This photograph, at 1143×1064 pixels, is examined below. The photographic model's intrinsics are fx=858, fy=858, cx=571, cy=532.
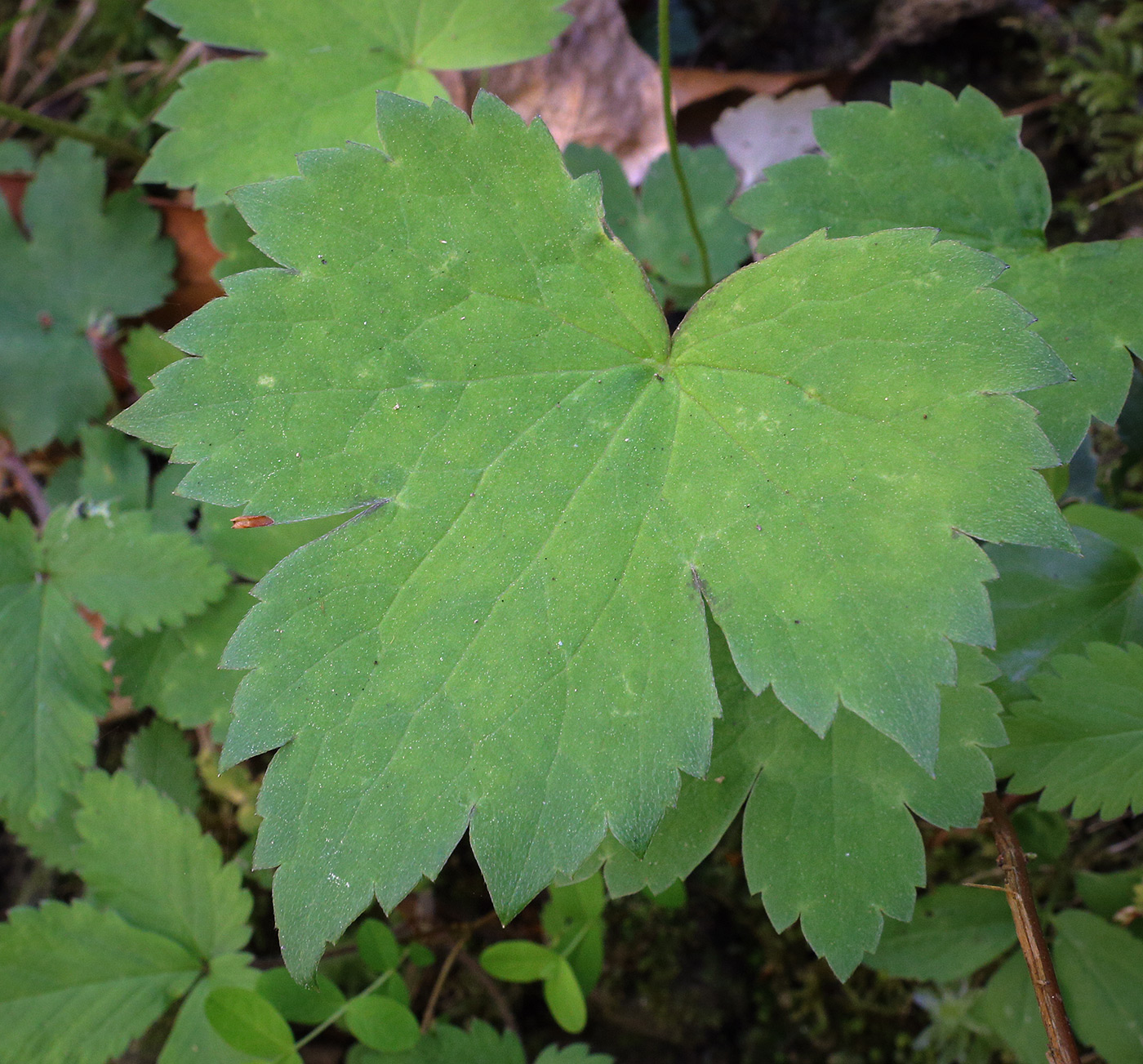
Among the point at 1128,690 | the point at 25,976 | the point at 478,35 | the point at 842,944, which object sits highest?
the point at 478,35

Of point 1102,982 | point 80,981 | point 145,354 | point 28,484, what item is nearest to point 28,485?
point 28,484

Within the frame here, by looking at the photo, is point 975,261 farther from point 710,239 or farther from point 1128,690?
point 710,239

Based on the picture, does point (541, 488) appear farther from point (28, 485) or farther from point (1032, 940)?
point (28, 485)

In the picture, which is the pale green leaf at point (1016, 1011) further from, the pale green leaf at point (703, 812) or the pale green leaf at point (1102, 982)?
the pale green leaf at point (703, 812)

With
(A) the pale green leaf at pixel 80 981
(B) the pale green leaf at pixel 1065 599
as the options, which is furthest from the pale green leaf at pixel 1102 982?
(A) the pale green leaf at pixel 80 981

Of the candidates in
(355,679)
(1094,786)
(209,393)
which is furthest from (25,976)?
(1094,786)
